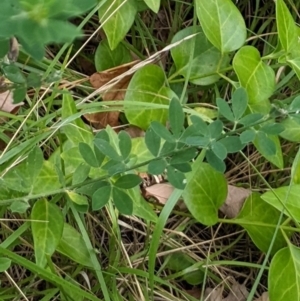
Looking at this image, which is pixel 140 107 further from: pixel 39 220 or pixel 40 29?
pixel 40 29

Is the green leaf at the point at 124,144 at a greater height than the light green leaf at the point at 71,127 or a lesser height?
greater

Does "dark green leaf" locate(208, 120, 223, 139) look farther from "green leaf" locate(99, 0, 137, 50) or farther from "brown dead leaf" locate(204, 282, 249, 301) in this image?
"brown dead leaf" locate(204, 282, 249, 301)

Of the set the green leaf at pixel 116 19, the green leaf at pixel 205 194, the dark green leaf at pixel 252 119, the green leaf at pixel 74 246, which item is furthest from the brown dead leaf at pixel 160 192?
the dark green leaf at pixel 252 119

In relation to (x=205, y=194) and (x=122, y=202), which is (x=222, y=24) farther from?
(x=122, y=202)

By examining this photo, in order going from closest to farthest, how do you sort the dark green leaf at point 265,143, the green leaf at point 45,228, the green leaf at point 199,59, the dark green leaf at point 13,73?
the dark green leaf at point 13,73 → the dark green leaf at point 265,143 → the green leaf at point 45,228 → the green leaf at point 199,59

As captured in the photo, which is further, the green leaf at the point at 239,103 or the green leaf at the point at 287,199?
the green leaf at the point at 287,199

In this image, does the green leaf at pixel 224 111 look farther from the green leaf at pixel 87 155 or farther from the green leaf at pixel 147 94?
the green leaf at pixel 147 94

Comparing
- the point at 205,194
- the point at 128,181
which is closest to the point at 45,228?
the point at 128,181

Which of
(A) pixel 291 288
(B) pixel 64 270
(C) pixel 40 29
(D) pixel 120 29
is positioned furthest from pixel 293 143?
(C) pixel 40 29

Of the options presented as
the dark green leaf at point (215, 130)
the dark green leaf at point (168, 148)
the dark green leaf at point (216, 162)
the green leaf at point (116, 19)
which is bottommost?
the dark green leaf at point (216, 162)
